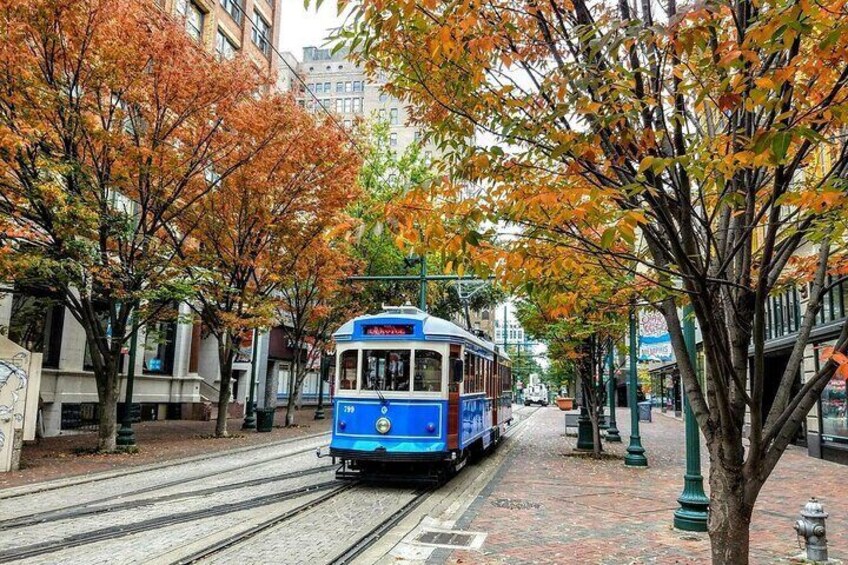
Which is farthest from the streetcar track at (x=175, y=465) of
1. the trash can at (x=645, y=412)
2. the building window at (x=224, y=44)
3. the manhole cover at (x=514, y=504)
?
the trash can at (x=645, y=412)

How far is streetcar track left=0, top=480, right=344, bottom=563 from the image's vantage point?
7.23m

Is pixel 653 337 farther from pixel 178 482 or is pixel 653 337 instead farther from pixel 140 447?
pixel 140 447

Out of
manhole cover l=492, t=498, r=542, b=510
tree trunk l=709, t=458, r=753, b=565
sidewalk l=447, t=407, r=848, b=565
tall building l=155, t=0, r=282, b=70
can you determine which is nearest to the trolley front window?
sidewalk l=447, t=407, r=848, b=565

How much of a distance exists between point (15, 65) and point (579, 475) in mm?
14402

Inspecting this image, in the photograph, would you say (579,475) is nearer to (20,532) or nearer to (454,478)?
(454,478)

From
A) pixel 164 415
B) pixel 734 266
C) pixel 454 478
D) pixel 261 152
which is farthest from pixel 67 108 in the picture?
pixel 164 415

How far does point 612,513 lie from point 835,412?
36.8ft

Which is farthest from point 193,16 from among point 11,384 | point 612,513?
point 612,513

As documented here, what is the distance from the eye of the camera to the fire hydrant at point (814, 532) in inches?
280

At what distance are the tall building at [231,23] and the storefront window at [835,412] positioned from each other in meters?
24.2

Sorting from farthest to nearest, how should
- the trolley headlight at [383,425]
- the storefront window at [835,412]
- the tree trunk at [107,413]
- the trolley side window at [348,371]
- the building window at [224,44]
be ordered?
the building window at [224,44] → the storefront window at [835,412] → the tree trunk at [107,413] → the trolley side window at [348,371] → the trolley headlight at [383,425]

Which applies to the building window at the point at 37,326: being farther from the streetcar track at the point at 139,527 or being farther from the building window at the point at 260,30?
the building window at the point at 260,30

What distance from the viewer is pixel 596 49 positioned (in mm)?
3340

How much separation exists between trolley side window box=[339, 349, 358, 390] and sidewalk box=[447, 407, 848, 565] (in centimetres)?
323
